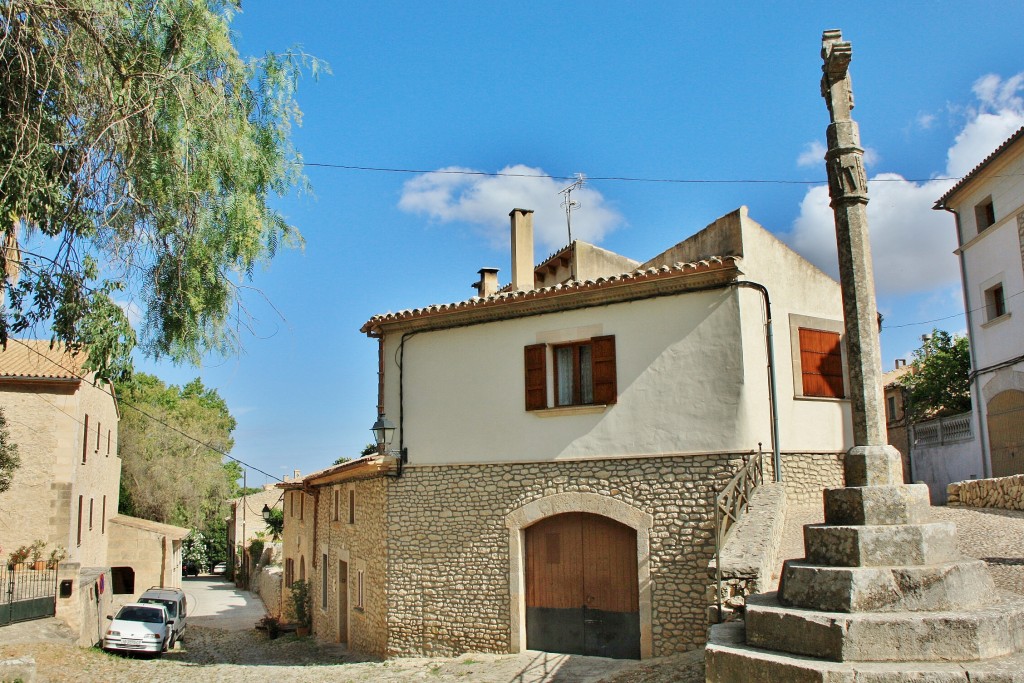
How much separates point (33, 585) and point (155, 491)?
25020 millimetres

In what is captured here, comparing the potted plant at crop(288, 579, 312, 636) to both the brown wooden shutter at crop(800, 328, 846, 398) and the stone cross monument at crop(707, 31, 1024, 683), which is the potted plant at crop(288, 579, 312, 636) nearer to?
the brown wooden shutter at crop(800, 328, 846, 398)

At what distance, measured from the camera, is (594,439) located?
13.2 meters

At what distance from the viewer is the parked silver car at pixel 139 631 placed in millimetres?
18625

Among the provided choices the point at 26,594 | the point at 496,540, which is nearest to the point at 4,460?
the point at 26,594

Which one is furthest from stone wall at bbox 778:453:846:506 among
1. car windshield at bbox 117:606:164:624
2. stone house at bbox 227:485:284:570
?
stone house at bbox 227:485:284:570

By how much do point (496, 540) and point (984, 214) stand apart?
634 inches

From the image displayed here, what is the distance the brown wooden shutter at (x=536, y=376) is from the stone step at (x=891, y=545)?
8.20m

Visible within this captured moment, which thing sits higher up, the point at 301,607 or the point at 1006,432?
the point at 1006,432

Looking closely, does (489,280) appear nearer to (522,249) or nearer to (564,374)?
(522,249)

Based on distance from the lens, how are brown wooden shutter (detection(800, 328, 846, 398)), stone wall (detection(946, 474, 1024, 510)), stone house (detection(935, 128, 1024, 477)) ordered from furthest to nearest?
stone house (detection(935, 128, 1024, 477))
stone wall (detection(946, 474, 1024, 510))
brown wooden shutter (detection(800, 328, 846, 398))

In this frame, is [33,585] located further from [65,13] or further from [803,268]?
[803,268]

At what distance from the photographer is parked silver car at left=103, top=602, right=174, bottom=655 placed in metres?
18.6

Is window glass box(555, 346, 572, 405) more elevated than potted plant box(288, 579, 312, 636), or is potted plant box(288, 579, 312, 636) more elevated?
window glass box(555, 346, 572, 405)

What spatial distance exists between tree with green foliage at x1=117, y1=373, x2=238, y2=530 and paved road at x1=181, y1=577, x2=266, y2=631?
387 centimetres
